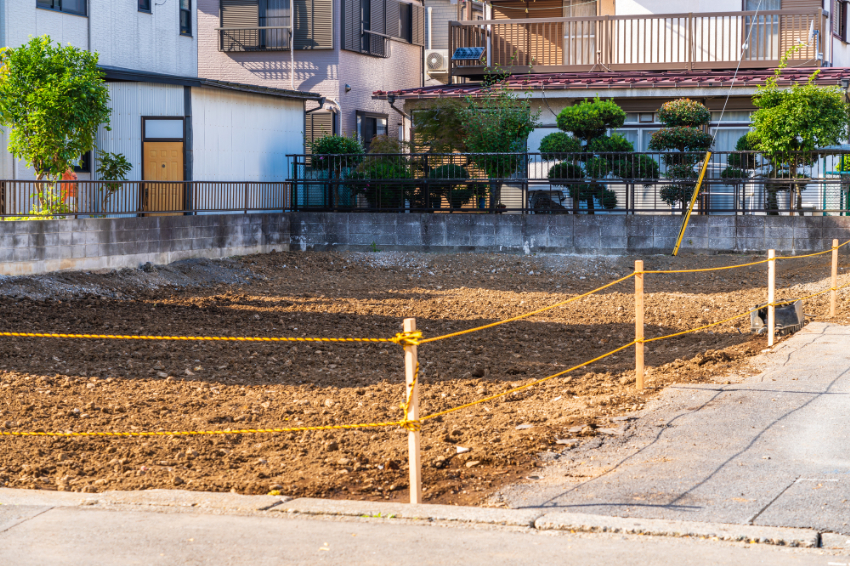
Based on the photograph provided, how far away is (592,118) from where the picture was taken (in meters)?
22.1

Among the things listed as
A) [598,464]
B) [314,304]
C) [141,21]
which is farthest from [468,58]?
[598,464]

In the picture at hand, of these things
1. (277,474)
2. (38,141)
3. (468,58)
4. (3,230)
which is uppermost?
(468,58)

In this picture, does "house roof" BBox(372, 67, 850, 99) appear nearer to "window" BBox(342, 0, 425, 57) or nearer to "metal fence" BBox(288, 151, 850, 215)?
"metal fence" BBox(288, 151, 850, 215)

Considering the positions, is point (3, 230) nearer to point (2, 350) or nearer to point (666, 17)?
point (2, 350)

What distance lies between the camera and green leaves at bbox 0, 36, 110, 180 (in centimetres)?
1727

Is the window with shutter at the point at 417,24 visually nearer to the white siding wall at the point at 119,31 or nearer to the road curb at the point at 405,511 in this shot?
the white siding wall at the point at 119,31

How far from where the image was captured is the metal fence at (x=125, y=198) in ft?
52.9

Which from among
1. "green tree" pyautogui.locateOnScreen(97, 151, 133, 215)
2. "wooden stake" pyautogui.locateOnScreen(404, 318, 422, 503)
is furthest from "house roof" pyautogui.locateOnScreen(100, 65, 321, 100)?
"wooden stake" pyautogui.locateOnScreen(404, 318, 422, 503)

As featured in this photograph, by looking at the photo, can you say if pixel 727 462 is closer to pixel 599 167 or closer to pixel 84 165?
pixel 599 167

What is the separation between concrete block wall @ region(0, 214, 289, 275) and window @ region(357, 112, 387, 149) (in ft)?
23.1

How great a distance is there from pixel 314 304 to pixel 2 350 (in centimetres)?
545

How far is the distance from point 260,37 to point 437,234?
33.0ft

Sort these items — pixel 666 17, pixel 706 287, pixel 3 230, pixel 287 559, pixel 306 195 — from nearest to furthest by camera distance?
pixel 287 559
pixel 3 230
pixel 706 287
pixel 306 195
pixel 666 17

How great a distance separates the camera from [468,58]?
87.4ft
